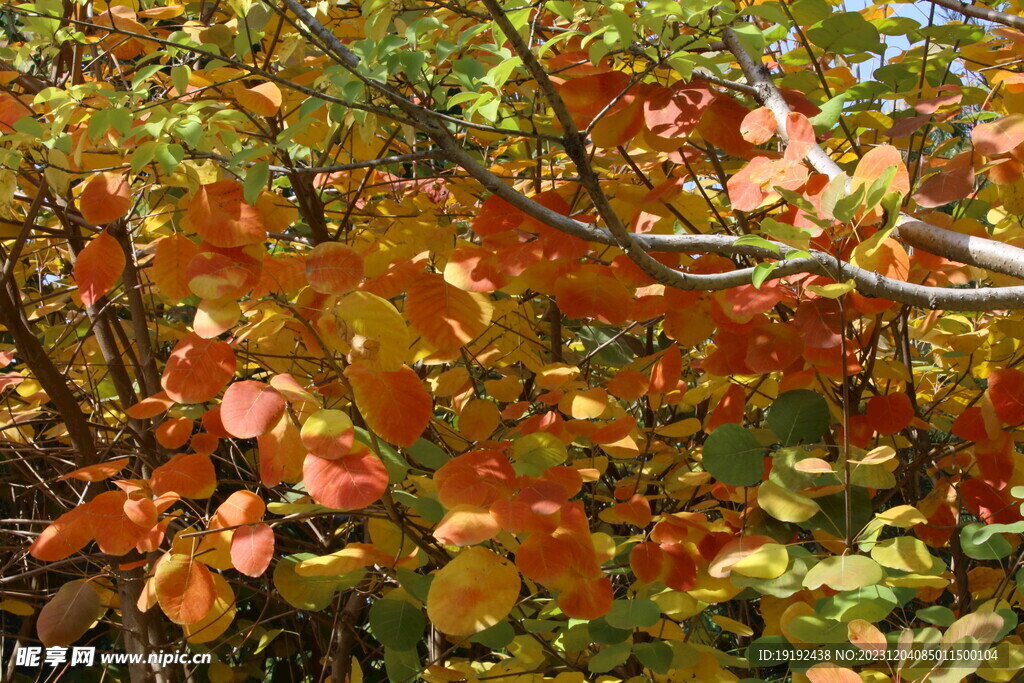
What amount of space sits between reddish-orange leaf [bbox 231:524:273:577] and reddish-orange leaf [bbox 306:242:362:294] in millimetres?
353

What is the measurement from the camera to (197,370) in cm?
107

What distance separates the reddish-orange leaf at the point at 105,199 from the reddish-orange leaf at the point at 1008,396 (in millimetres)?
1370

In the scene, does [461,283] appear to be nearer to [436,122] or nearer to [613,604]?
A: [436,122]

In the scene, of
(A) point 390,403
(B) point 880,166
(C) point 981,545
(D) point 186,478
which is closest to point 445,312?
(A) point 390,403

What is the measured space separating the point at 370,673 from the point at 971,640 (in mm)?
1847

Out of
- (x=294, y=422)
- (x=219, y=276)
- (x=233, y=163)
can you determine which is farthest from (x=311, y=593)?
(x=233, y=163)

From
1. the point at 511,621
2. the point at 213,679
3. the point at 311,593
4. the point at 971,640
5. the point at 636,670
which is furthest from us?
the point at 213,679

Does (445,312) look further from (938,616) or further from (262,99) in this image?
(938,616)

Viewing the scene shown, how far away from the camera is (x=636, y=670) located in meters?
1.63

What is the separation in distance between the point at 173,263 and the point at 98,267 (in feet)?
0.48

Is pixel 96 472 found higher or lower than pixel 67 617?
higher

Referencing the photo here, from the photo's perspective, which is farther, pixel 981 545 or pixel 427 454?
pixel 427 454

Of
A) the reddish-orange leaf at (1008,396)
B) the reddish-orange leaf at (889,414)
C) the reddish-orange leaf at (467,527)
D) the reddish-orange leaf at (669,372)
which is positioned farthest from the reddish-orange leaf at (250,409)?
the reddish-orange leaf at (1008,396)

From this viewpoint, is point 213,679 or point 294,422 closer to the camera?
point 294,422
